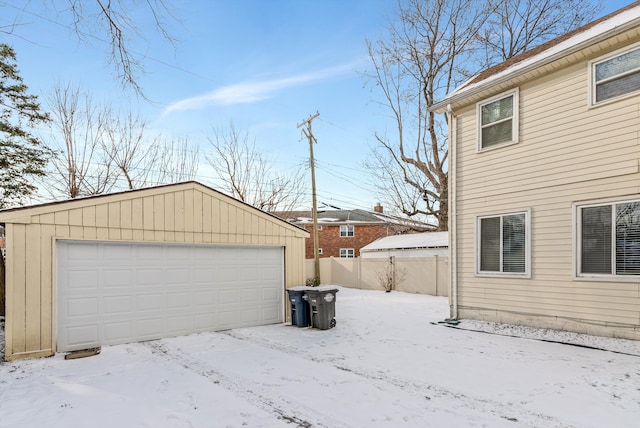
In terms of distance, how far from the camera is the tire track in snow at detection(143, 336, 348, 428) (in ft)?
12.5

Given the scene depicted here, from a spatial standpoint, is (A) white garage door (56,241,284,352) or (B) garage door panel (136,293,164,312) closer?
→ (A) white garage door (56,241,284,352)

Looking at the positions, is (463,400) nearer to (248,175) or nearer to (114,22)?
(114,22)

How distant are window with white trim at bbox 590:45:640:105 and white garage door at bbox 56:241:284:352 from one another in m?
7.58

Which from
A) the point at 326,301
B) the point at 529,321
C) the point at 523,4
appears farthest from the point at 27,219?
the point at 523,4

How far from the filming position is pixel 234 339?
24.7 ft

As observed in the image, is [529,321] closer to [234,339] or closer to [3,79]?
[234,339]

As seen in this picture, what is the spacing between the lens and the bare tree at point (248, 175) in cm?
2147

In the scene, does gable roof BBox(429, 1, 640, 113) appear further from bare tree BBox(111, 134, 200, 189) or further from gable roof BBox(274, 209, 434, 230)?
gable roof BBox(274, 209, 434, 230)

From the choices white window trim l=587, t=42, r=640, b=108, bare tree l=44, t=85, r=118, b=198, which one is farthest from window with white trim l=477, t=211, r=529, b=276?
bare tree l=44, t=85, r=118, b=198

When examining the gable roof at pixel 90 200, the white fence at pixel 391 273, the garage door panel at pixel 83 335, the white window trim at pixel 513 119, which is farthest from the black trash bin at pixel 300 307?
the white fence at pixel 391 273

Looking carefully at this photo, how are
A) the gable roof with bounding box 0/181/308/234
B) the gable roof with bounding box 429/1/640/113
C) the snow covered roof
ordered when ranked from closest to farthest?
the gable roof with bounding box 0/181/308/234
the gable roof with bounding box 429/1/640/113
the snow covered roof

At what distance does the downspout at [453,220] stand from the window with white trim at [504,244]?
0.66m

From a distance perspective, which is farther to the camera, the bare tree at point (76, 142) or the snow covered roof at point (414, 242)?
the snow covered roof at point (414, 242)

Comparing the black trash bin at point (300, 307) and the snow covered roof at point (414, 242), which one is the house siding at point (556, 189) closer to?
the black trash bin at point (300, 307)
